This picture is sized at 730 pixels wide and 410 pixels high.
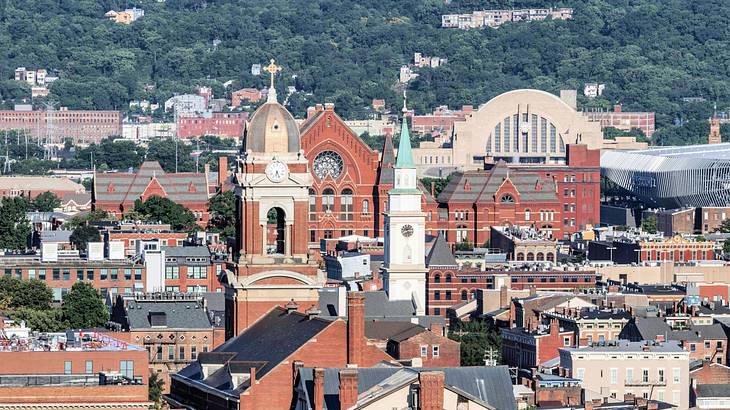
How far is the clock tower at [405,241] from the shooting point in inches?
4897

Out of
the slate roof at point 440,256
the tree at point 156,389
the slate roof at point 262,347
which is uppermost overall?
the slate roof at point 440,256

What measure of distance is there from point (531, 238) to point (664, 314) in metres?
44.8

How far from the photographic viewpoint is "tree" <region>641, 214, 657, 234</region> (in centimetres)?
18681

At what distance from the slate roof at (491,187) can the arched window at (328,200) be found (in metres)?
9.00

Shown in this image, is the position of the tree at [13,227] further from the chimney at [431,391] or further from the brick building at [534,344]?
the chimney at [431,391]

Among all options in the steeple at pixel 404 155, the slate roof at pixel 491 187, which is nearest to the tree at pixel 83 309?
the steeple at pixel 404 155

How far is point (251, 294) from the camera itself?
81938mm

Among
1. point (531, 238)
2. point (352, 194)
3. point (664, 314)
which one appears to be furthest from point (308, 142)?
point (664, 314)

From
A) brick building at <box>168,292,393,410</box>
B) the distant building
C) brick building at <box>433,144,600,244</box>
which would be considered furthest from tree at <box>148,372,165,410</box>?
brick building at <box>433,144,600,244</box>

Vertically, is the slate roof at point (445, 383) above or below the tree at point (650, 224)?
below

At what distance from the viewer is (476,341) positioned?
108m

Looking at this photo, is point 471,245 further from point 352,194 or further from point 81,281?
point 81,281

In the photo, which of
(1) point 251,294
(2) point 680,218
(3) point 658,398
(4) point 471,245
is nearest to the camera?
(1) point 251,294

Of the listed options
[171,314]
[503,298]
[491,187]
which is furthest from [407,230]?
[491,187]
